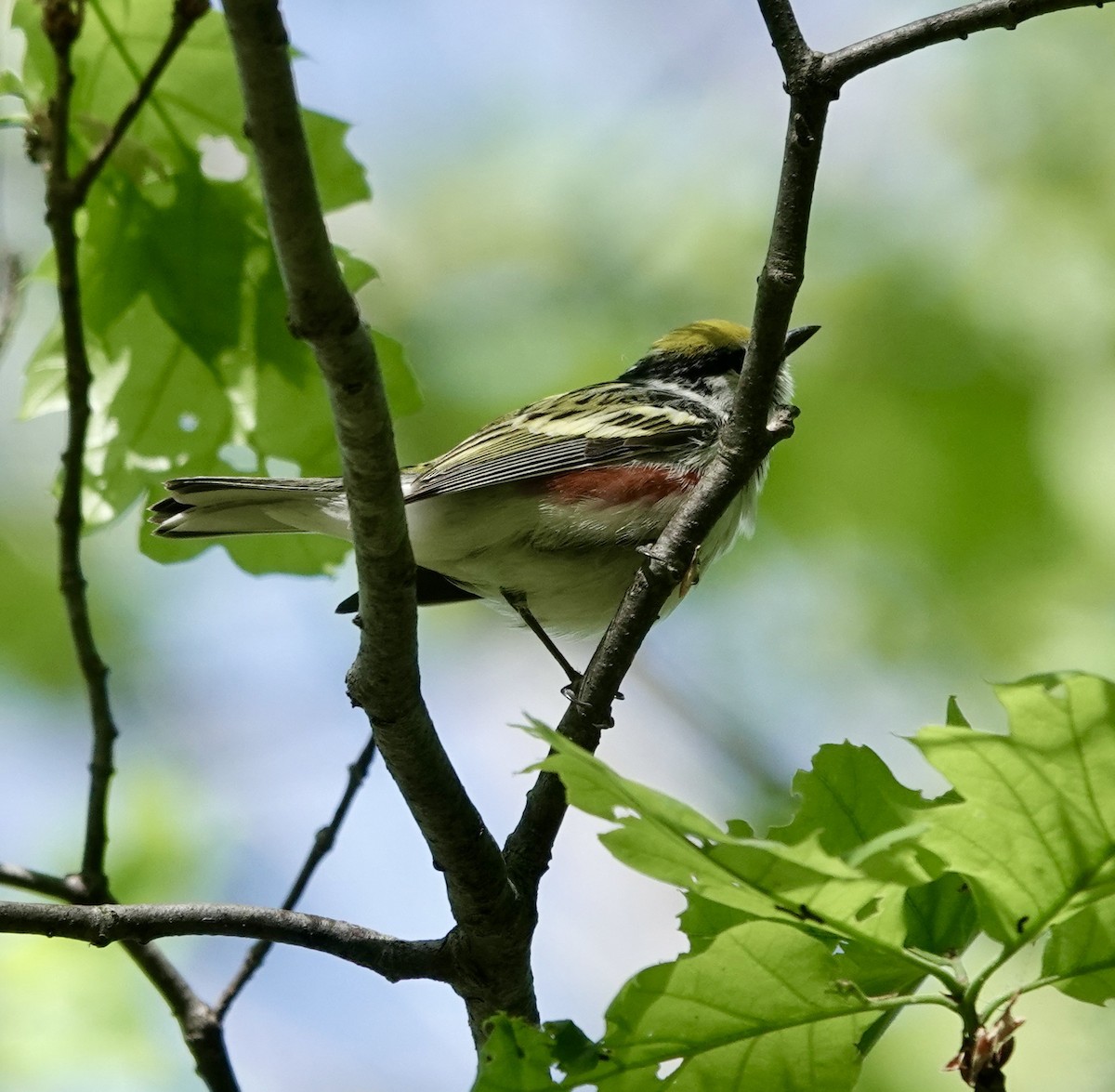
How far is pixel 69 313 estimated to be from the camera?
3084mm

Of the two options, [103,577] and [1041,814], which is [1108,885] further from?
[103,577]

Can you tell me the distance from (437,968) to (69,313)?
1.72 meters

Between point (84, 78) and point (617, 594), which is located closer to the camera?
point (84, 78)

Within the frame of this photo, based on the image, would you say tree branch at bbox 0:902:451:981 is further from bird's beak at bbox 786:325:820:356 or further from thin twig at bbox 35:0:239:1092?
bird's beak at bbox 786:325:820:356

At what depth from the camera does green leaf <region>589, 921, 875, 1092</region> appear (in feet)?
5.11

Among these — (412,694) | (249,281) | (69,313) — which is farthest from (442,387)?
(412,694)

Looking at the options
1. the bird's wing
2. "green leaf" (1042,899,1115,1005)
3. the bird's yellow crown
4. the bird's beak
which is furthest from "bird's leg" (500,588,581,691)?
"green leaf" (1042,899,1115,1005)

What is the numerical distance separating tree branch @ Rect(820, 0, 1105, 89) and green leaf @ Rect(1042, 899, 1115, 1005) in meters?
1.54

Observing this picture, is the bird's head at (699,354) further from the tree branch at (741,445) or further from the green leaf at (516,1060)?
the green leaf at (516,1060)

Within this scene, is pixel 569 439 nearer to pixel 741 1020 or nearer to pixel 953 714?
pixel 953 714

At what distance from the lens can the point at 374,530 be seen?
2234 mm

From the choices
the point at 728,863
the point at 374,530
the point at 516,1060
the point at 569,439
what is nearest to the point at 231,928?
the point at 374,530

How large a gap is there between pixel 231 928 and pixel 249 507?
1698mm

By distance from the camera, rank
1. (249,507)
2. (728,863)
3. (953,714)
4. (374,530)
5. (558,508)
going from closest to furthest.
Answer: (728,863) → (953,714) → (374,530) → (249,507) → (558,508)
